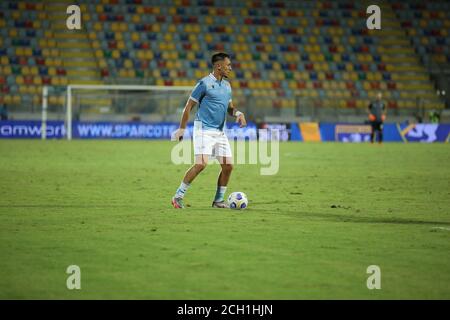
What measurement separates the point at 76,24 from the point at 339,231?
36.2 metres

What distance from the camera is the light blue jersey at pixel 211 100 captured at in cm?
1334

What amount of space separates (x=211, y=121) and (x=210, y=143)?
36 cm

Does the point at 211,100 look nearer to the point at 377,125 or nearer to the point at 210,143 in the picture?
the point at 210,143

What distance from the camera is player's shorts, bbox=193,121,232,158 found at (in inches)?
525

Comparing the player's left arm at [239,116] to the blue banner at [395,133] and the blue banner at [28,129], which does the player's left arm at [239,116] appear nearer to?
the blue banner at [28,129]

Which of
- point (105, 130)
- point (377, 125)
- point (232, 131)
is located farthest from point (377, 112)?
point (105, 130)

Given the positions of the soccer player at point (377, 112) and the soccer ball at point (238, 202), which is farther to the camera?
the soccer player at point (377, 112)

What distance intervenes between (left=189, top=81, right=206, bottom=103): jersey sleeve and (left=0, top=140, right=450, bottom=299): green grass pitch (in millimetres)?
1766

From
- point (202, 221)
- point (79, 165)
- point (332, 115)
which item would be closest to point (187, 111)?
point (202, 221)

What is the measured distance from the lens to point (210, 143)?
13359 mm

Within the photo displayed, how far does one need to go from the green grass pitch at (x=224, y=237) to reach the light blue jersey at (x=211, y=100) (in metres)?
1.40

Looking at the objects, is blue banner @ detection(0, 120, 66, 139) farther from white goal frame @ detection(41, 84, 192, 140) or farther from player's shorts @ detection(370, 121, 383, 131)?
player's shorts @ detection(370, 121, 383, 131)

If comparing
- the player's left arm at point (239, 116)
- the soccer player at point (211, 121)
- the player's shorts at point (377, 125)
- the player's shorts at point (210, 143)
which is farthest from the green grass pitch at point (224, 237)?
the player's shorts at point (377, 125)
